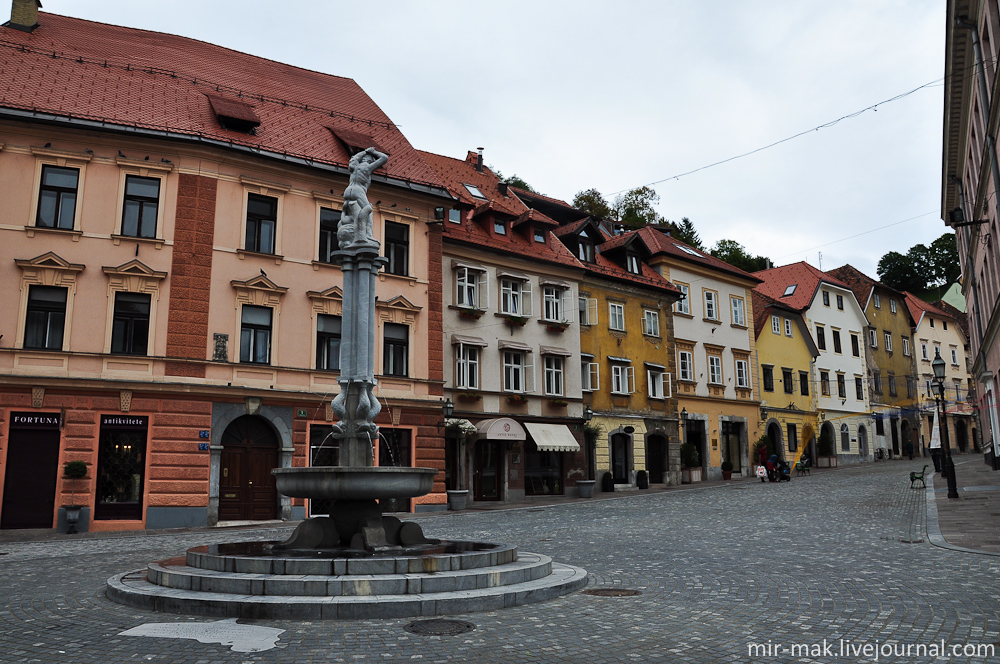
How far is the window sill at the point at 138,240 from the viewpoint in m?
22.5

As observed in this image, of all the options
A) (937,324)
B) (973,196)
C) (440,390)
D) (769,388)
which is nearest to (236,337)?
(440,390)

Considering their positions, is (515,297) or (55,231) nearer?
(55,231)

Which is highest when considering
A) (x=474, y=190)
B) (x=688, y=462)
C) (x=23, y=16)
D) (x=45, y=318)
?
(x=23, y=16)

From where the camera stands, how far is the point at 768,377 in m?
46.3

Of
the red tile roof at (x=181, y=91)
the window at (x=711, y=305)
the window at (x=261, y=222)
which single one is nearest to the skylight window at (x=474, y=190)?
the red tile roof at (x=181, y=91)

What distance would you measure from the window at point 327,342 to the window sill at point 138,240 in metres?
5.23

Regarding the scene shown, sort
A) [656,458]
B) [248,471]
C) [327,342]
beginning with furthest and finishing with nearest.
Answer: [656,458]
[327,342]
[248,471]

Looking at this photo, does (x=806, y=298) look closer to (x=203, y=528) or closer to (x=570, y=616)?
(x=203, y=528)

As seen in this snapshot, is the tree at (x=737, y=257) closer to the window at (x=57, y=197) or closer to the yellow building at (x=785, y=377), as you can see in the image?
the yellow building at (x=785, y=377)

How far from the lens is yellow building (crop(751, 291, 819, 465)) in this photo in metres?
45.8

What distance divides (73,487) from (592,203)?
39883 millimetres

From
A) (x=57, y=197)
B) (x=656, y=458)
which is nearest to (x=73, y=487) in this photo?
(x=57, y=197)

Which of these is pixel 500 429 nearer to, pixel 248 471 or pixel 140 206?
pixel 248 471

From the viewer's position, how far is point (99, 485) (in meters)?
21.6
